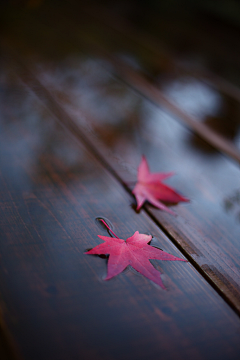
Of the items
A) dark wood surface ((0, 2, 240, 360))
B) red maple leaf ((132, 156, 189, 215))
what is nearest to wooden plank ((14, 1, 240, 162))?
dark wood surface ((0, 2, 240, 360))

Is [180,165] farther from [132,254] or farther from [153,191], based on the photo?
[132,254]

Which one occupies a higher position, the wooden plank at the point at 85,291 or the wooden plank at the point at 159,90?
the wooden plank at the point at 159,90

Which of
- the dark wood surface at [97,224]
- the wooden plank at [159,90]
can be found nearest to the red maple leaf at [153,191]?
the dark wood surface at [97,224]

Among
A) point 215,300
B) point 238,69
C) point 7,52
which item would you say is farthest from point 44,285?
point 238,69

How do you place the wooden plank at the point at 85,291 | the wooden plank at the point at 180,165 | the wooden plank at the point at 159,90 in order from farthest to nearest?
the wooden plank at the point at 159,90
the wooden plank at the point at 180,165
the wooden plank at the point at 85,291

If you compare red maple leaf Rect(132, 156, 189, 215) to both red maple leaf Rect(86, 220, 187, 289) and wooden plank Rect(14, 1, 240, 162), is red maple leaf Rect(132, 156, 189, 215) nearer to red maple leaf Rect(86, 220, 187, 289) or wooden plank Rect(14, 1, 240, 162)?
red maple leaf Rect(86, 220, 187, 289)

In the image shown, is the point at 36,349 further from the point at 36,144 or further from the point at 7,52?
the point at 7,52

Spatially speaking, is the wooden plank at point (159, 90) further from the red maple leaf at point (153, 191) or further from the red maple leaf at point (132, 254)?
the red maple leaf at point (132, 254)
